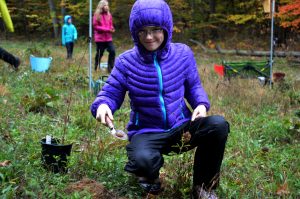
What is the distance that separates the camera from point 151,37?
2580mm

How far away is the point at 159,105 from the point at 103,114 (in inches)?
14.8

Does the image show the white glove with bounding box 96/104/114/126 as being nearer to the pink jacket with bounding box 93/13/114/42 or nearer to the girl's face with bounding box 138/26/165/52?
the girl's face with bounding box 138/26/165/52

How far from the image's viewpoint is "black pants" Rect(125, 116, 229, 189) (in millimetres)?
2389

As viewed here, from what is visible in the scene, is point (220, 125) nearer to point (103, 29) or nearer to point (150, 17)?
point (150, 17)

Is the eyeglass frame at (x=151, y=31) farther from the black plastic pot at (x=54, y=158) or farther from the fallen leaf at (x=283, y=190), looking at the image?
the fallen leaf at (x=283, y=190)

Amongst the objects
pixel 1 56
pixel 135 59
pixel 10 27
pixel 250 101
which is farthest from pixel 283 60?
pixel 10 27

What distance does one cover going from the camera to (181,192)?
8.54 ft

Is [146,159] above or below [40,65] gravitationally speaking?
above

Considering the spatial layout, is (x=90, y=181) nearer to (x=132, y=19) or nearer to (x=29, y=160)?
(x=29, y=160)

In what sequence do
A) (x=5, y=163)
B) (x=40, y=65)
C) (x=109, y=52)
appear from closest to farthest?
(x=5, y=163) < (x=40, y=65) < (x=109, y=52)

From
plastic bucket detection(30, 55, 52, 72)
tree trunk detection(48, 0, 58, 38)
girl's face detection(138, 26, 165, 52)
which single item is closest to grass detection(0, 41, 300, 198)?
girl's face detection(138, 26, 165, 52)

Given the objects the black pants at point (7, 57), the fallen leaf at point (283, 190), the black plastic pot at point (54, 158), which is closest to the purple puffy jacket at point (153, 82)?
the black plastic pot at point (54, 158)

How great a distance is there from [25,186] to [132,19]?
1.18 m

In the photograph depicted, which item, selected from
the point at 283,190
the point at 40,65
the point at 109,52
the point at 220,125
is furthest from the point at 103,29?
the point at 220,125
